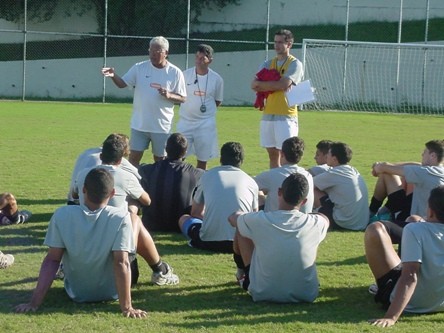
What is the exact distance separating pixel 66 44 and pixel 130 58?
11.5ft

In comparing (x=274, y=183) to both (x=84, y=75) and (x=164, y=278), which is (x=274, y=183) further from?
(x=84, y=75)

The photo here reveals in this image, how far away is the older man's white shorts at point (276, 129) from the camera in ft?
38.3

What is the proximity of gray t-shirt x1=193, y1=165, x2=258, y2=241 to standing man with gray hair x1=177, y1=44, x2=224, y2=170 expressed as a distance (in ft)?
11.4

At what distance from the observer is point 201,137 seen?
11961 mm

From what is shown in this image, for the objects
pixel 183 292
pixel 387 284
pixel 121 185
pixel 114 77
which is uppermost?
pixel 114 77

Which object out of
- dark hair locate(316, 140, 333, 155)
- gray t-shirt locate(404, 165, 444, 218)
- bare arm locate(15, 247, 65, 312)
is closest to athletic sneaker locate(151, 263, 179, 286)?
bare arm locate(15, 247, 65, 312)

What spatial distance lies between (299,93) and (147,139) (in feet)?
6.99

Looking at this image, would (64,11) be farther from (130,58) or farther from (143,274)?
(143,274)

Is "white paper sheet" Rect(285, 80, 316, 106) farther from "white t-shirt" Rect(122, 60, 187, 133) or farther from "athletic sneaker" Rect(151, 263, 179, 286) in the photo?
"athletic sneaker" Rect(151, 263, 179, 286)

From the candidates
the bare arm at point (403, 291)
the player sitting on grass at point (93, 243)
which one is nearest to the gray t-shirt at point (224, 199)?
the player sitting on grass at point (93, 243)

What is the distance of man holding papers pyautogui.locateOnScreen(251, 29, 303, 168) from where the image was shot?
38.1ft

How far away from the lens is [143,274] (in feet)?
24.7

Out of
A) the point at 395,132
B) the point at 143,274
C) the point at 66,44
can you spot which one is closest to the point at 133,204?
the point at 143,274

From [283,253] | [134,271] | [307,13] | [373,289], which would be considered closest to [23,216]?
[134,271]
